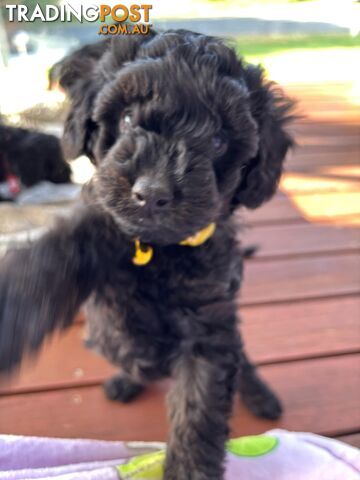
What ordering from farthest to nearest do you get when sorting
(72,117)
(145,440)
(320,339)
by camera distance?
(320,339) → (145,440) → (72,117)

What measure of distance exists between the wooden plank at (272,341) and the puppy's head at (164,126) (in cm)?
77

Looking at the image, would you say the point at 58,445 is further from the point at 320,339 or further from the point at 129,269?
the point at 320,339

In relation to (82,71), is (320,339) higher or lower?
lower

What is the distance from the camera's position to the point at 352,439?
1538 millimetres

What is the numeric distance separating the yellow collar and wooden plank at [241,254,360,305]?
865 millimetres

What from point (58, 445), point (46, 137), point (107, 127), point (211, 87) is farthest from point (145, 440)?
point (46, 137)

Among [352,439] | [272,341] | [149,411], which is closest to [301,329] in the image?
[272,341]

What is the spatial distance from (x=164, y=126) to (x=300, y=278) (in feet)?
4.42

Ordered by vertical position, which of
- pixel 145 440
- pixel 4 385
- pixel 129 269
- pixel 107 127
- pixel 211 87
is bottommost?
pixel 145 440

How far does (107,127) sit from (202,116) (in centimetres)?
24

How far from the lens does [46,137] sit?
2770 mm

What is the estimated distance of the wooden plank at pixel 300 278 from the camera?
2123 mm

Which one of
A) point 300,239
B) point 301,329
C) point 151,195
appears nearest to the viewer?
point 151,195

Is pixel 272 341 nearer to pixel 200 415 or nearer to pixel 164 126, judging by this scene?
pixel 200 415
